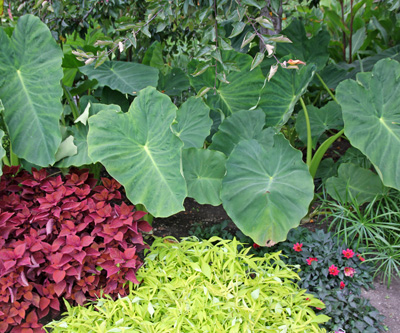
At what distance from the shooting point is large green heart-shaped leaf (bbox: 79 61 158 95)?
233 cm

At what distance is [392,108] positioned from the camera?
2.10 m

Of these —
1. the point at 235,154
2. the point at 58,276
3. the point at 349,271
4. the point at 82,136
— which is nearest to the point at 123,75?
the point at 82,136

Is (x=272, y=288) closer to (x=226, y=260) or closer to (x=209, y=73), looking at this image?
(x=226, y=260)

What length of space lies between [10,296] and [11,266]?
0.53 feet

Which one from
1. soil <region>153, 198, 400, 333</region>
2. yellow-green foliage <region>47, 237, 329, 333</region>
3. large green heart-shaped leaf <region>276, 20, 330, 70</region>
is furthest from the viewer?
large green heart-shaped leaf <region>276, 20, 330, 70</region>

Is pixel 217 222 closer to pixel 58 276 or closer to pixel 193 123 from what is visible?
pixel 193 123

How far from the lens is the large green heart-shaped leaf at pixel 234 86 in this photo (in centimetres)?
239

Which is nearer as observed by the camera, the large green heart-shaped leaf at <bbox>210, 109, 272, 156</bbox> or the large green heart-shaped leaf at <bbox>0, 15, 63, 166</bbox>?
the large green heart-shaped leaf at <bbox>0, 15, 63, 166</bbox>

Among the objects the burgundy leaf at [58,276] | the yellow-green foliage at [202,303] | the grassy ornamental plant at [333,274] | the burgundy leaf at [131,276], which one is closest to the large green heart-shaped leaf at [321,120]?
the grassy ornamental plant at [333,274]

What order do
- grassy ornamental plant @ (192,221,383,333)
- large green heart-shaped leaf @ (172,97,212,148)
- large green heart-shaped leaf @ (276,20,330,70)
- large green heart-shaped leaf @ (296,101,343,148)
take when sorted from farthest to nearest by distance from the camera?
large green heart-shaped leaf @ (276,20,330,70) → large green heart-shaped leaf @ (296,101,343,148) → large green heart-shaped leaf @ (172,97,212,148) → grassy ornamental plant @ (192,221,383,333)

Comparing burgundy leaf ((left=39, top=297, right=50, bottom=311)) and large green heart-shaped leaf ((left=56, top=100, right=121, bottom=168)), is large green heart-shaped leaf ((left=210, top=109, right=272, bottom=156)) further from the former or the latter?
burgundy leaf ((left=39, top=297, right=50, bottom=311))

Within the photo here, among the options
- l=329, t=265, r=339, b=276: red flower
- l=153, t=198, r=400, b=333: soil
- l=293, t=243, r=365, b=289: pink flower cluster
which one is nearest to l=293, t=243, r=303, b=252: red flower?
l=293, t=243, r=365, b=289: pink flower cluster

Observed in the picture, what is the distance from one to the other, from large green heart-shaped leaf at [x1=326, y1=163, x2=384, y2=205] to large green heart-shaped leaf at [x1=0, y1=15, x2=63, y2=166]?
1546mm

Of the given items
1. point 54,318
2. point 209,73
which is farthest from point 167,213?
point 209,73
